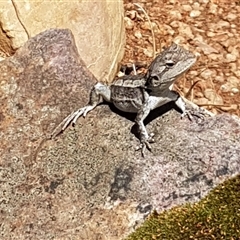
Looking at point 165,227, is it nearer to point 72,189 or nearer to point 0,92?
point 72,189

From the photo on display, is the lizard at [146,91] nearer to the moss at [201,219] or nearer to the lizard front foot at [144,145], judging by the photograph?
the lizard front foot at [144,145]

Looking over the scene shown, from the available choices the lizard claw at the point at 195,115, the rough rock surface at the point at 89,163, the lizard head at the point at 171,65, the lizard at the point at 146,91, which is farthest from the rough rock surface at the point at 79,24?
the lizard claw at the point at 195,115

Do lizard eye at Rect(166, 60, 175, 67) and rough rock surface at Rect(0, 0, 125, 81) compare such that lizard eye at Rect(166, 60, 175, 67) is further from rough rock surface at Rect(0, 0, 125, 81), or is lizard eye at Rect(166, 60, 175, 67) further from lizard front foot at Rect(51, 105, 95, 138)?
rough rock surface at Rect(0, 0, 125, 81)

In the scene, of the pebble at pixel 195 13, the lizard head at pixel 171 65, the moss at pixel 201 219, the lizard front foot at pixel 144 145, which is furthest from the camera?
the pebble at pixel 195 13

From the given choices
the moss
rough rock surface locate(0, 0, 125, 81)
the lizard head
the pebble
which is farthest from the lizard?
the pebble

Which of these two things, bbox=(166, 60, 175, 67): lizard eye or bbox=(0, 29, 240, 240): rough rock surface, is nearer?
bbox=(0, 29, 240, 240): rough rock surface

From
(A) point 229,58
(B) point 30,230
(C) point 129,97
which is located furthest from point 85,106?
(A) point 229,58
